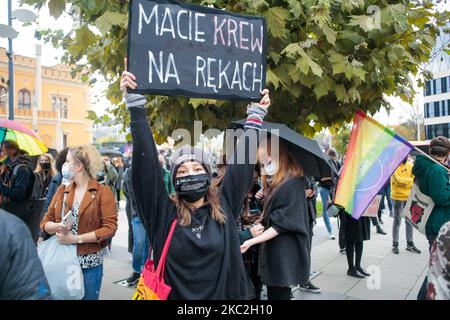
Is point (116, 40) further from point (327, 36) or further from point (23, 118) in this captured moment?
point (23, 118)

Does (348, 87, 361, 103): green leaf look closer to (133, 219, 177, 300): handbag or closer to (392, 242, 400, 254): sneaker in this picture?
(133, 219, 177, 300): handbag

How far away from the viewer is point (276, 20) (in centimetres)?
298

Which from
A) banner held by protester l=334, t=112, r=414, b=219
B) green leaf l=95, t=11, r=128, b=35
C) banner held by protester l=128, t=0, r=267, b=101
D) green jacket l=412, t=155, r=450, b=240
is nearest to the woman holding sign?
banner held by protester l=128, t=0, r=267, b=101

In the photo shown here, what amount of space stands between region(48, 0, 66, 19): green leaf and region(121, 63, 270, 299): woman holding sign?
831 mm

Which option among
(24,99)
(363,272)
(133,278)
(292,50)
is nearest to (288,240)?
(292,50)

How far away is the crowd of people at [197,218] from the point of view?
64.0 inches

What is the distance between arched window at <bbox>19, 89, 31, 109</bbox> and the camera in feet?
122

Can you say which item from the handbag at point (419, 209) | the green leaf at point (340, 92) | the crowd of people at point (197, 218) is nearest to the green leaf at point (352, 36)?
the green leaf at point (340, 92)

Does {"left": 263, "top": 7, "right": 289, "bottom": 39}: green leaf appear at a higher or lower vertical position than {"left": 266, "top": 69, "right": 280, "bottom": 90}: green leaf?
higher

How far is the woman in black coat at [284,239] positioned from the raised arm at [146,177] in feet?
3.62

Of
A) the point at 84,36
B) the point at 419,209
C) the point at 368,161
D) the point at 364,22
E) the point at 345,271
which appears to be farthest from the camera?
the point at 345,271

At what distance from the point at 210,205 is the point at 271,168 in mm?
1265

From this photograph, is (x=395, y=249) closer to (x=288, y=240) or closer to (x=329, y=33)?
(x=288, y=240)
